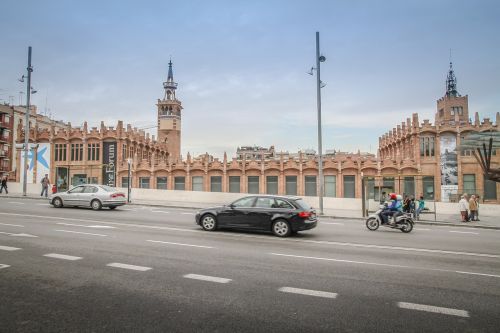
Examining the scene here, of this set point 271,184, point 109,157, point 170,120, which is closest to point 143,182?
point 109,157

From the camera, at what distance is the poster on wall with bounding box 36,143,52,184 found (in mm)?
54281

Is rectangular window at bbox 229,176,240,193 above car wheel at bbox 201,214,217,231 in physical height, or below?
above

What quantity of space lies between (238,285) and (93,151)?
2167 inches

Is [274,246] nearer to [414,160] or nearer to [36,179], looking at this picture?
[414,160]

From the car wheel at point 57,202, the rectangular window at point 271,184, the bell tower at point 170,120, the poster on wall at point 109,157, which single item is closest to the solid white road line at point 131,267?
the car wheel at point 57,202

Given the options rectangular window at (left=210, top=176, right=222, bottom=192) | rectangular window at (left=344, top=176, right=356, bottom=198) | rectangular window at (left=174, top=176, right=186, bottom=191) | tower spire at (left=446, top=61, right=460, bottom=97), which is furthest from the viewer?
tower spire at (left=446, top=61, right=460, bottom=97)

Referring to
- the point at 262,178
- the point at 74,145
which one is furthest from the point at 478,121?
the point at 74,145

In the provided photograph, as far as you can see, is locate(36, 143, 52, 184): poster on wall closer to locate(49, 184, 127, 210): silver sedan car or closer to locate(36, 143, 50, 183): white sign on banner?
locate(36, 143, 50, 183): white sign on banner

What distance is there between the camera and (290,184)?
50875mm

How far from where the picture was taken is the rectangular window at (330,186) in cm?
4888

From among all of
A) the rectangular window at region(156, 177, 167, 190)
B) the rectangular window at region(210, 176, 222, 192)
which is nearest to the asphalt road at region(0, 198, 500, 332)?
the rectangular window at region(210, 176, 222, 192)

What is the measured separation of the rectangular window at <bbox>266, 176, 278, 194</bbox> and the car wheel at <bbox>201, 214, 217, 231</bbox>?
1512 inches

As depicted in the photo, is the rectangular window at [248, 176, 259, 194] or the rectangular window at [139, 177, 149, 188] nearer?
the rectangular window at [248, 176, 259, 194]

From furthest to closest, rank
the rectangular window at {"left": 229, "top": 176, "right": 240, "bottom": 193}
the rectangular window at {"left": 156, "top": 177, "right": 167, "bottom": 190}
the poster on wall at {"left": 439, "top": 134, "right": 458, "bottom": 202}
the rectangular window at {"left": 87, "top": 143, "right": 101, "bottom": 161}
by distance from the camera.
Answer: the rectangular window at {"left": 87, "top": 143, "right": 101, "bottom": 161}
the rectangular window at {"left": 156, "top": 177, "right": 167, "bottom": 190}
the rectangular window at {"left": 229, "top": 176, "right": 240, "bottom": 193}
the poster on wall at {"left": 439, "top": 134, "right": 458, "bottom": 202}
